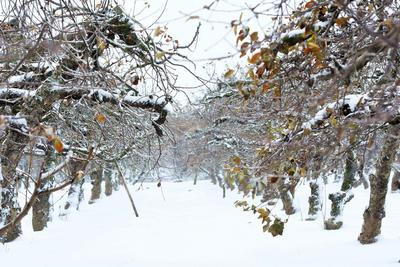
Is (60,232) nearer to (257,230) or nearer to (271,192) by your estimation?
(257,230)

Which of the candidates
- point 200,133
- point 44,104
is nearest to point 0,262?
point 44,104

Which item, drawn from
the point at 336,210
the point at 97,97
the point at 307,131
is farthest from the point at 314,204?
the point at 307,131

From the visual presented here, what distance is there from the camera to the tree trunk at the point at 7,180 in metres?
4.91

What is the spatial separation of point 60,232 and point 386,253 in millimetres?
9798

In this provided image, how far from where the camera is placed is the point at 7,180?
13.6ft

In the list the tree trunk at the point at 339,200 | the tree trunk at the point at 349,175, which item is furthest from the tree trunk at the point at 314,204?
the tree trunk at the point at 339,200

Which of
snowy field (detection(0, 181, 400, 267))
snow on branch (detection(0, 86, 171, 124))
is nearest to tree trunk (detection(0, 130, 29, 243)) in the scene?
snow on branch (detection(0, 86, 171, 124))

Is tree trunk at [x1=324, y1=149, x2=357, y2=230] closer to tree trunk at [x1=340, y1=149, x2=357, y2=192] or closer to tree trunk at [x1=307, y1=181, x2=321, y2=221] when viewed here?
tree trunk at [x1=340, y1=149, x2=357, y2=192]

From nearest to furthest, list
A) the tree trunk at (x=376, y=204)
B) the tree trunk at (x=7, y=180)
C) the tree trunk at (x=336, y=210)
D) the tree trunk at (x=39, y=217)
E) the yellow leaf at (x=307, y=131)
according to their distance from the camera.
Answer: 1. the yellow leaf at (x=307, y=131)
2. the tree trunk at (x=7, y=180)
3. the tree trunk at (x=376, y=204)
4. the tree trunk at (x=336, y=210)
5. the tree trunk at (x=39, y=217)

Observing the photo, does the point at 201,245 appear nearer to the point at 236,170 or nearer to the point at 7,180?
the point at 236,170

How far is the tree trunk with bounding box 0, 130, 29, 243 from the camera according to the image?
491cm

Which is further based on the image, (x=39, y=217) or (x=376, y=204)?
(x=39, y=217)

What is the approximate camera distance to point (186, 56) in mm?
5395

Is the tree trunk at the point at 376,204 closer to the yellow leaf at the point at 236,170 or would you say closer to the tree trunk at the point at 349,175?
the tree trunk at the point at 349,175
